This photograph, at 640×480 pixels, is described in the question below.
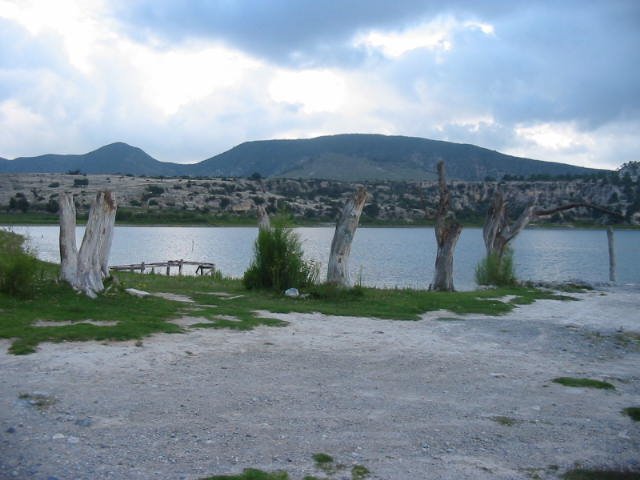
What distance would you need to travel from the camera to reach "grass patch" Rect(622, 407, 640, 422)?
25.1ft

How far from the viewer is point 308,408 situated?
7453mm

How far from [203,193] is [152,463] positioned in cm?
8747

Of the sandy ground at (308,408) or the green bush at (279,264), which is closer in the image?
the sandy ground at (308,408)

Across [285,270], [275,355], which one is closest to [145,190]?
[285,270]

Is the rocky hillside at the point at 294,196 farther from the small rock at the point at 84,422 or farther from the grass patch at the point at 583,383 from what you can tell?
the small rock at the point at 84,422

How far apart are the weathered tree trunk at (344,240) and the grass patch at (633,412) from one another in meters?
11.3

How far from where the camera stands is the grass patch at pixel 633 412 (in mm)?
7652

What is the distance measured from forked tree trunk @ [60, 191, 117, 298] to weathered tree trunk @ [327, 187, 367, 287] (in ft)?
20.7

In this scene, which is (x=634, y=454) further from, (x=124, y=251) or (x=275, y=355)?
(x=124, y=251)

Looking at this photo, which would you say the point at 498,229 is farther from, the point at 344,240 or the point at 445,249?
the point at 344,240

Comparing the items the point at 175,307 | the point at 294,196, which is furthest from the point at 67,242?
the point at 294,196

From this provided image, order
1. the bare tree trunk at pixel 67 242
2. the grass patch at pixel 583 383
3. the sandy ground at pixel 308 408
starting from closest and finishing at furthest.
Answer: the sandy ground at pixel 308 408 < the grass patch at pixel 583 383 < the bare tree trunk at pixel 67 242

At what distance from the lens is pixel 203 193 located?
9156 cm

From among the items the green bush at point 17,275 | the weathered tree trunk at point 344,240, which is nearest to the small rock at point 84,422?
the green bush at point 17,275
